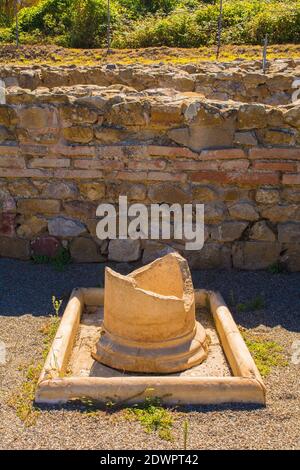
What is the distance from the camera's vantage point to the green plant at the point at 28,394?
3.81 meters

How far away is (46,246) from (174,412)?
9.50 ft

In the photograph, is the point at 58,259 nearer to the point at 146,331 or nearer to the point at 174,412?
the point at 146,331

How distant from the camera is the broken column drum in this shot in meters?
4.29

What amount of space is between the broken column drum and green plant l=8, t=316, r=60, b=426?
44 centimetres

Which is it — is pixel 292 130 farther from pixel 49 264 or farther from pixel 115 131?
pixel 49 264

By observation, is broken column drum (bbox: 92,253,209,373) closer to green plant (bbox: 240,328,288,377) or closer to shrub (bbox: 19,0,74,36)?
green plant (bbox: 240,328,288,377)

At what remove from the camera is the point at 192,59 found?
680 inches

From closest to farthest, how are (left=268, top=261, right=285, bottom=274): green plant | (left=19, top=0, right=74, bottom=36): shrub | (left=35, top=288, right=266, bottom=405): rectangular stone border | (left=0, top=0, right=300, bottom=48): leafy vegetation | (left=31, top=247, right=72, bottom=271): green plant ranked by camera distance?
(left=35, top=288, right=266, bottom=405): rectangular stone border → (left=268, top=261, right=285, bottom=274): green plant → (left=31, top=247, right=72, bottom=271): green plant → (left=0, top=0, right=300, bottom=48): leafy vegetation → (left=19, top=0, right=74, bottom=36): shrub

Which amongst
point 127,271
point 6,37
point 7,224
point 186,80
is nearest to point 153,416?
point 127,271

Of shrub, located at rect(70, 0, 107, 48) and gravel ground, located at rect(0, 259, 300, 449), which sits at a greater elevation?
shrub, located at rect(70, 0, 107, 48)

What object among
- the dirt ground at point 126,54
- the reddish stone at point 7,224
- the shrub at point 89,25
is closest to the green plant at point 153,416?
the reddish stone at point 7,224

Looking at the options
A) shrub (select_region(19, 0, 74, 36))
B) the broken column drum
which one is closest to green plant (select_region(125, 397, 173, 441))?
the broken column drum

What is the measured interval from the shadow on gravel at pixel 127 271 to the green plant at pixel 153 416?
1.46 m

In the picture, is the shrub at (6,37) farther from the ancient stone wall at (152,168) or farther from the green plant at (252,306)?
the green plant at (252,306)
